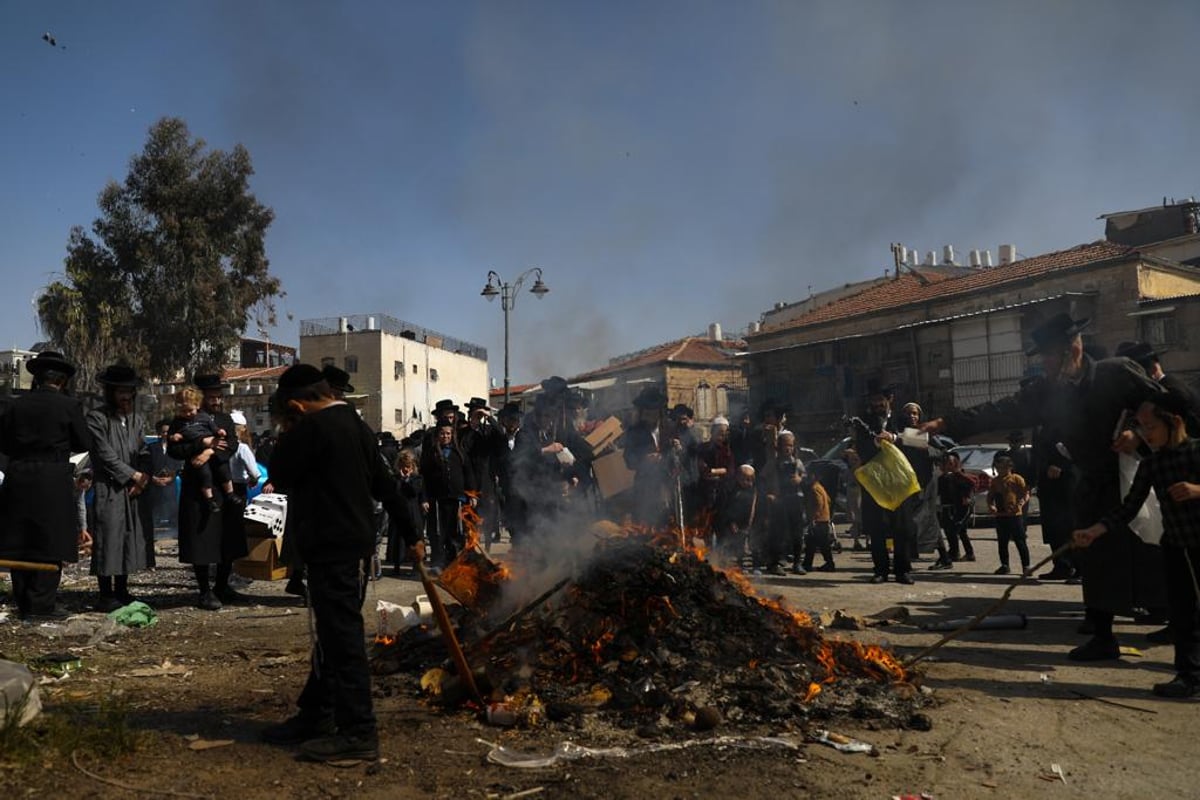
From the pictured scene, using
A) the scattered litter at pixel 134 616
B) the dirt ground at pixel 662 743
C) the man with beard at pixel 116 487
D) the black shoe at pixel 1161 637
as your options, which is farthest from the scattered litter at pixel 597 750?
the man with beard at pixel 116 487

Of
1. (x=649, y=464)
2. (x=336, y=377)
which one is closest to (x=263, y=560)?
(x=336, y=377)

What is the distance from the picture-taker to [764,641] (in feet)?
17.4

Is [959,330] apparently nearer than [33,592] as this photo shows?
No

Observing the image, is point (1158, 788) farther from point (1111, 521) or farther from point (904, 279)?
point (904, 279)

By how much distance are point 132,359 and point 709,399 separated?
28071 mm

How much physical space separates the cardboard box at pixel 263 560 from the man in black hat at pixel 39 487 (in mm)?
1604

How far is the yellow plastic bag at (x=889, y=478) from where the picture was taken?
935 cm

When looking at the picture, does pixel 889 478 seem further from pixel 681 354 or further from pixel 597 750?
pixel 681 354

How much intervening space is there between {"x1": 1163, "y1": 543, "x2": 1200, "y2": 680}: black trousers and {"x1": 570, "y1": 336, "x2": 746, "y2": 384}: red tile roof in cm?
3872

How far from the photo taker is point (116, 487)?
772 cm

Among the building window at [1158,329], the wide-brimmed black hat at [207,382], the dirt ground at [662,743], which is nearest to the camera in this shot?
the dirt ground at [662,743]

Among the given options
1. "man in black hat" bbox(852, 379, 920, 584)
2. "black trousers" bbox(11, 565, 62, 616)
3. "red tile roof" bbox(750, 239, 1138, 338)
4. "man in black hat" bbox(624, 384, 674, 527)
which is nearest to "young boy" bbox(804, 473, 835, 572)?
"man in black hat" bbox(852, 379, 920, 584)

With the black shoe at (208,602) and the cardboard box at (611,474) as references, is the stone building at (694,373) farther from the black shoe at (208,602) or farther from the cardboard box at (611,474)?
the black shoe at (208,602)

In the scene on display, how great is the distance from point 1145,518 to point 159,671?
7.02 meters
